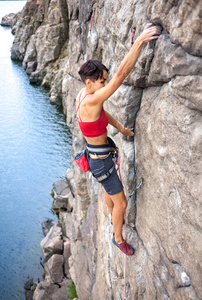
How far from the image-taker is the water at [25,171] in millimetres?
12883

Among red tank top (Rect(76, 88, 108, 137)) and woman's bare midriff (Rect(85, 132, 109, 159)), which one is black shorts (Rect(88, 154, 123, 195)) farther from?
red tank top (Rect(76, 88, 108, 137))

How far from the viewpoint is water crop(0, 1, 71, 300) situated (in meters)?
12.9

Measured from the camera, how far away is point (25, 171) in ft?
61.1

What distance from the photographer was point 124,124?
3.60 metres

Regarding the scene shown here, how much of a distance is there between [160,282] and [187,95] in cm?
224

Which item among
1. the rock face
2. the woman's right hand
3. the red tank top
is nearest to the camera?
the rock face

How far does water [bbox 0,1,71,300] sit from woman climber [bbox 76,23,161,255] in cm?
1022

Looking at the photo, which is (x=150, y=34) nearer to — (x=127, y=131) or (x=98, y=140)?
(x=127, y=131)

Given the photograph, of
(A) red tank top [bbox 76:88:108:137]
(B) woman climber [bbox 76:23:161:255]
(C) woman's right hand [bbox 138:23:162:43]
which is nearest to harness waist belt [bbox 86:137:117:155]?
(B) woman climber [bbox 76:23:161:255]

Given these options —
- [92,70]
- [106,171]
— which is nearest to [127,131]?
[106,171]

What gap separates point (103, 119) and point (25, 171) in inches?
642

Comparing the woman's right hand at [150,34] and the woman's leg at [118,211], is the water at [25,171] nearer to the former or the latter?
the woman's leg at [118,211]

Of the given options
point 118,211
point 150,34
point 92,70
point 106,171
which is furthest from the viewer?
point 118,211

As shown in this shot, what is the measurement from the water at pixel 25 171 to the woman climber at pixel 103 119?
10216mm
